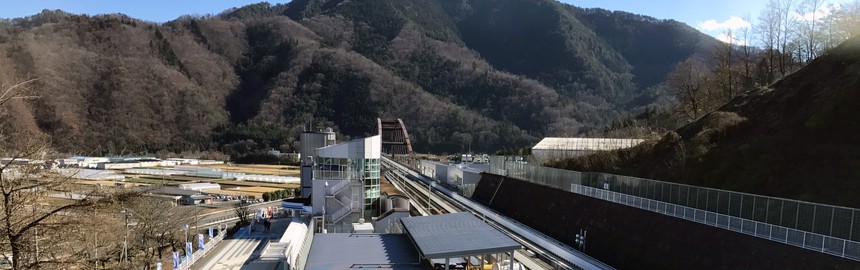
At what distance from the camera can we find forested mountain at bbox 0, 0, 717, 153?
139375 millimetres

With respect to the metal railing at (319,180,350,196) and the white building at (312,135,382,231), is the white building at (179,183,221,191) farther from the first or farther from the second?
the metal railing at (319,180,350,196)

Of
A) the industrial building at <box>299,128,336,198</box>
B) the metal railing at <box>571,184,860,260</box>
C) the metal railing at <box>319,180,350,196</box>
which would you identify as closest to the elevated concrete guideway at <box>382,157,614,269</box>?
the metal railing at <box>571,184,860,260</box>

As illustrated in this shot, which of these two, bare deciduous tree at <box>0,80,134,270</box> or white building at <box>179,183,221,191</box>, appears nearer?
bare deciduous tree at <box>0,80,134,270</box>

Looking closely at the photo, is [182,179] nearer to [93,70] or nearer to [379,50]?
[93,70]

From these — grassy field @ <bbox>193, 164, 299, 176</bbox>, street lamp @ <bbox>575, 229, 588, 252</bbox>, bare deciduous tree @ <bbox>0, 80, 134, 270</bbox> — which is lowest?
grassy field @ <bbox>193, 164, 299, 176</bbox>

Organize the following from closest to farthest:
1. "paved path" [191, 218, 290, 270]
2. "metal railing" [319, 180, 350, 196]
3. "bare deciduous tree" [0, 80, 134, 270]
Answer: "bare deciduous tree" [0, 80, 134, 270] < "paved path" [191, 218, 290, 270] < "metal railing" [319, 180, 350, 196]

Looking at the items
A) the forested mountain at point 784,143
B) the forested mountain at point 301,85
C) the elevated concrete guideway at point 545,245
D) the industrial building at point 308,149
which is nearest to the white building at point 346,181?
the elevated concrete guideway at point 545,245

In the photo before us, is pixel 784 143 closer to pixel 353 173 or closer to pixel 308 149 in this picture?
pixel 353 173

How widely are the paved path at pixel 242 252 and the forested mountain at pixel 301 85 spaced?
102062 mm

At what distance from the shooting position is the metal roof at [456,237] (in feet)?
43.5

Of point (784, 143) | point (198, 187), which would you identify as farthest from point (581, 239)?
point (198, 187)

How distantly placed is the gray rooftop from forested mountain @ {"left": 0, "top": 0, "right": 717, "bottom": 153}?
112 m

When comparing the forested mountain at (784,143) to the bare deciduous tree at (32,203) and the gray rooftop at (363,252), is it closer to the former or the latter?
the gray rooftop at (363,252)

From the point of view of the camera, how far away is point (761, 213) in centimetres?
1708
